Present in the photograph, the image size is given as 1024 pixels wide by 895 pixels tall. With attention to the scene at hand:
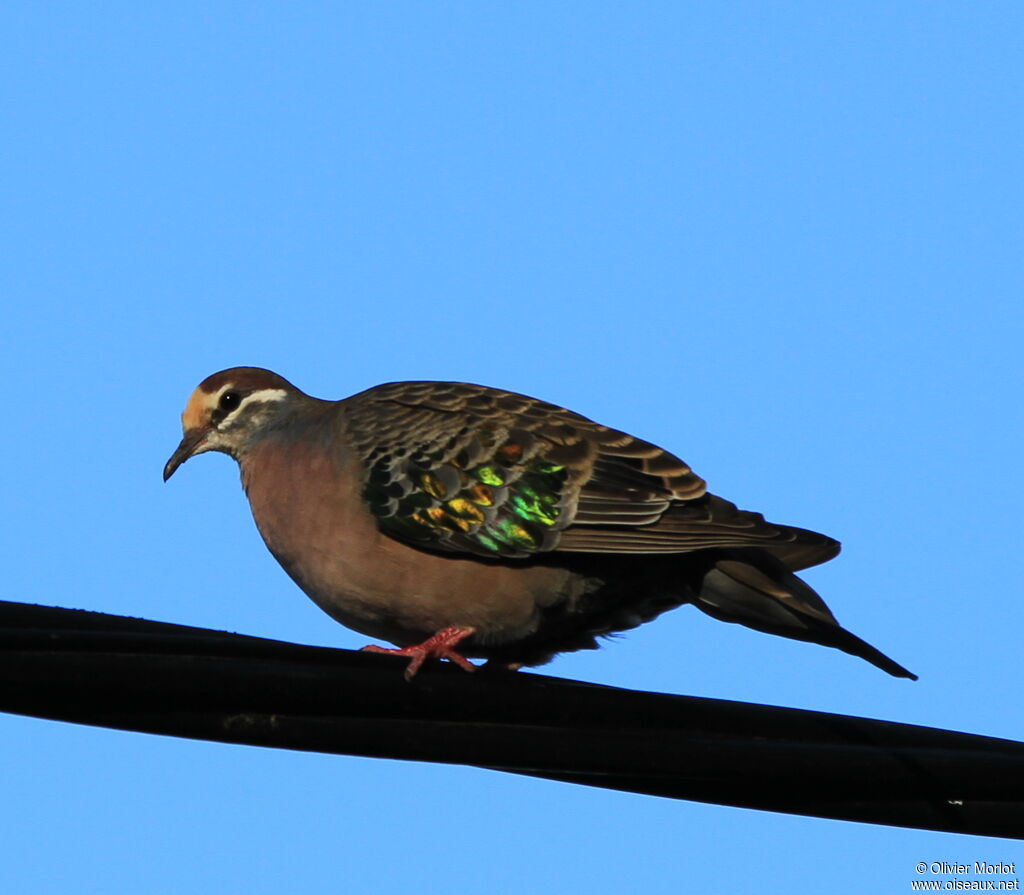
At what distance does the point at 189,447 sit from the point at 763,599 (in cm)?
274

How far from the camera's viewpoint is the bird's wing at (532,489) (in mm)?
5684

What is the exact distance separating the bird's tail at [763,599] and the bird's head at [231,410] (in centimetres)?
211

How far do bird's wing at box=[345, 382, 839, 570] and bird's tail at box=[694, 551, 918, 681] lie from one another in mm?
112

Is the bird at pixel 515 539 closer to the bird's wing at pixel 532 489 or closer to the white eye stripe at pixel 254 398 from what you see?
the bird's wing at pixel 532 489

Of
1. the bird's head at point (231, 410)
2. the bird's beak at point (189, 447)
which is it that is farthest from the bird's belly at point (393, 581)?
the bird's beak at point (189, 447)

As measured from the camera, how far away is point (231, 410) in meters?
7.12

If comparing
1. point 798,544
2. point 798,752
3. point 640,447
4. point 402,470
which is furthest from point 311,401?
point 798,752

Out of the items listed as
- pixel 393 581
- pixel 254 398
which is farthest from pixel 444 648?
pixel 254 398

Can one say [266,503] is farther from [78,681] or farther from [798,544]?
[78,681]

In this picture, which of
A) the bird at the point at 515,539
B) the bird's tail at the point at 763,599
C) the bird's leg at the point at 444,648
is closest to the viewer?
the bird's leg at the point at 444,648

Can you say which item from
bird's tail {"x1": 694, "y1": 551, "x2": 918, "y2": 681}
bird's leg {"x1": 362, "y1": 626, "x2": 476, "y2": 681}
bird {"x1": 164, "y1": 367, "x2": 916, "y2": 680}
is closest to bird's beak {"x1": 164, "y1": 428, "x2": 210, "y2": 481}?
bird {"x1": 164, "y1": 367, "x2": 916, "y2": 680}

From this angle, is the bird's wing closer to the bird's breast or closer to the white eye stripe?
the bird's breast

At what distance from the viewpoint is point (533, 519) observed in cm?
577

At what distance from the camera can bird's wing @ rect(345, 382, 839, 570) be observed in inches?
224
